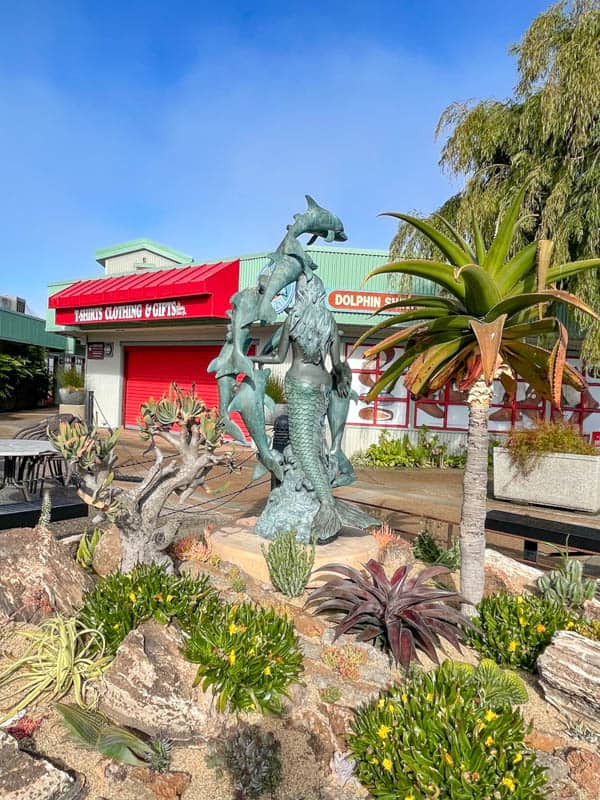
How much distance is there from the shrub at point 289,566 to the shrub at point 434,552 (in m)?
1.75

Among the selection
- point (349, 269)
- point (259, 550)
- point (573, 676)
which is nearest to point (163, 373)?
point (349, 269)

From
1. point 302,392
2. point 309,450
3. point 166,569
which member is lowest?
point 166,569

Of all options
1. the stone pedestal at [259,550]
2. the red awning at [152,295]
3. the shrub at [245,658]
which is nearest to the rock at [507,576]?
the stone pedestal at [259,550]

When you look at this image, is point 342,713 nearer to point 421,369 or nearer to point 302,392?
point 421,369

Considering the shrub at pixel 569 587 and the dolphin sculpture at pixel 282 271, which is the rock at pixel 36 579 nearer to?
the dolphin sculpture at pixel 282 271

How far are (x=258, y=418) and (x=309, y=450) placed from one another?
602 millimetres

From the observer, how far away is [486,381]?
3.68 m

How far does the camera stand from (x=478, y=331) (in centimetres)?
356

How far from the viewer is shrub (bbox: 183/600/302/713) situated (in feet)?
9.64

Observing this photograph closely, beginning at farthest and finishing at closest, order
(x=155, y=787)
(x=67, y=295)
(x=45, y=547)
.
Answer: (x=67, y=295), (x=45, y=547), (x=155, y=787)

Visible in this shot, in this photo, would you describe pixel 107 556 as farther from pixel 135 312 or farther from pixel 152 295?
pixel 135 312

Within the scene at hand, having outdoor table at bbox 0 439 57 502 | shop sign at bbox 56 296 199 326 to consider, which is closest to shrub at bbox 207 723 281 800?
outdoor table at bbox 0 439 57 502

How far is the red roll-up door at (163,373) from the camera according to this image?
54.5 feet

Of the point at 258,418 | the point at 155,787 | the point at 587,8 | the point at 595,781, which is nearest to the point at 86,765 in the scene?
the point at 155,787
